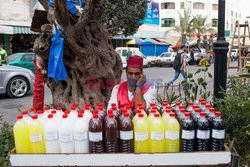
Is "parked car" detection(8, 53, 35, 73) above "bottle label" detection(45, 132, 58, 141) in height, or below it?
below

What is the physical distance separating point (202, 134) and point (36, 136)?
1.31 m

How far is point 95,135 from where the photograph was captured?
2.31 m

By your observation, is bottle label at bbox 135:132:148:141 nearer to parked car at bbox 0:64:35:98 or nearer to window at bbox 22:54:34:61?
parked car at bbox 0:64:35:98

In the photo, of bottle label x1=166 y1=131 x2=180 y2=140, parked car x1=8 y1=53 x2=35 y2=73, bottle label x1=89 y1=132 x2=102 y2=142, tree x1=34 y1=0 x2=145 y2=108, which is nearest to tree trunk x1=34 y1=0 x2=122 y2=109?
tree x1=34 y1=0 x2=145 y2=108

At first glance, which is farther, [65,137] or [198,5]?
[198,5]

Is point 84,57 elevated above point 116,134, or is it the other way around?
point 84,57

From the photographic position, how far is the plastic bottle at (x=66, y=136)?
2.33 metres

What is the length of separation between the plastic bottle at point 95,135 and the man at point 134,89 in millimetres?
1005

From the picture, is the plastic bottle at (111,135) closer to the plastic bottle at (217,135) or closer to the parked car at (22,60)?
the plastic bottle at (217,135)

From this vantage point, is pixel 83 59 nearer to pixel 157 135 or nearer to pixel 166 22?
pixel 157 135

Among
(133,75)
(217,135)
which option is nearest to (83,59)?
(133,75)

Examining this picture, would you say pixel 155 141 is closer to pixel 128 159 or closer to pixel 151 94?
pixel 128 159

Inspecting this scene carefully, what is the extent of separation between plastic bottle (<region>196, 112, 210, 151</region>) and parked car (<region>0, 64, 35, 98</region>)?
8.14m

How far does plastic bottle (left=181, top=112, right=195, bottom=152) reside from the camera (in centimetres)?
234
